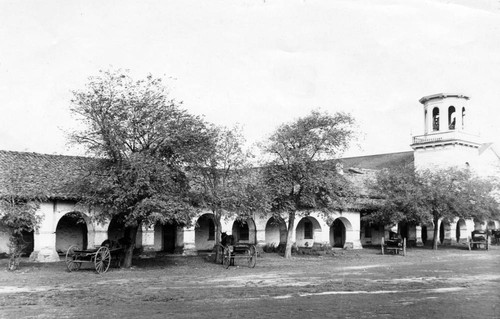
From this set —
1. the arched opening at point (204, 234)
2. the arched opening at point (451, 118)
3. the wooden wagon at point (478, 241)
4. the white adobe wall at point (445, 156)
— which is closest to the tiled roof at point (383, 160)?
the white adobe wall at point (445, 156)

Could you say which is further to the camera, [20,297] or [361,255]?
[361,255]

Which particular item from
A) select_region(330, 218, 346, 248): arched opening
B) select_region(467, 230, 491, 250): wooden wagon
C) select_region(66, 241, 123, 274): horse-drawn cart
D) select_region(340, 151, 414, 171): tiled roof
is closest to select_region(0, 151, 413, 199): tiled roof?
select_region(66, 241, 123, 274): horse-drawn cart

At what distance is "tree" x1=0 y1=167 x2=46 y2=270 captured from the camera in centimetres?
1997

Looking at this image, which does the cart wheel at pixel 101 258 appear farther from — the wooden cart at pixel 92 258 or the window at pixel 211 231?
the window at pixel 211 231

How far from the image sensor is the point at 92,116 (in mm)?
20000

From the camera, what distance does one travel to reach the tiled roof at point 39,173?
71.6 ft

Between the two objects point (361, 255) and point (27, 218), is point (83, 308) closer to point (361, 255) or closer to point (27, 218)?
point (27, 218)

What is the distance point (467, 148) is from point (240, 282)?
33.1 m

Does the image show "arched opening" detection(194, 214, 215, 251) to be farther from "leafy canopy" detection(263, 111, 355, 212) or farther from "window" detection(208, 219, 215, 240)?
"leafy canopy" detection(263, 111, 355, 212)

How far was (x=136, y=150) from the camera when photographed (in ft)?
69.0

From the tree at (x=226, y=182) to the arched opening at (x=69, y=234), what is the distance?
6.53 metres

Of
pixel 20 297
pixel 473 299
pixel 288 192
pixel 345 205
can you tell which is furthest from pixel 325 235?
pixel 20 297

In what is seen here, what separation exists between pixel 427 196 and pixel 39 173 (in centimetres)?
2144


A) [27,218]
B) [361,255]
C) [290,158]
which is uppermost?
[290,158]
